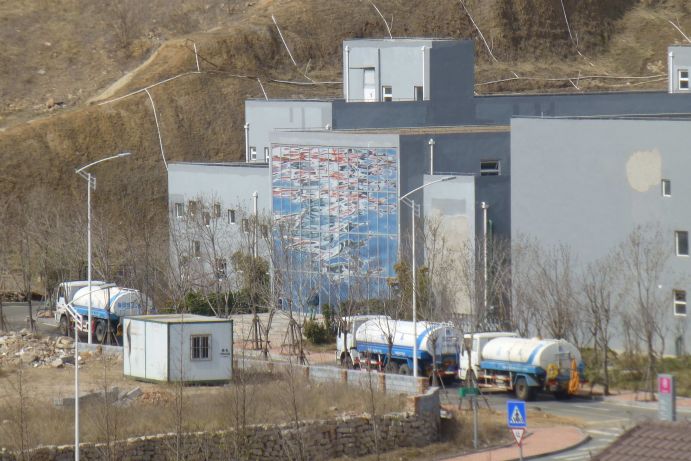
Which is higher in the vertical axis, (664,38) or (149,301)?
(664,38)

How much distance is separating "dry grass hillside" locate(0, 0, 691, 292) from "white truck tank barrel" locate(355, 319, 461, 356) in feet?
107

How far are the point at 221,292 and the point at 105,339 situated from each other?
619 centimetres

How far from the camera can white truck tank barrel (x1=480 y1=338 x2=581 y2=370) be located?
152ft

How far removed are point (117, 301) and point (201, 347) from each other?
13984mm

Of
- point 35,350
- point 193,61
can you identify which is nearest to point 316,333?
point 35,350

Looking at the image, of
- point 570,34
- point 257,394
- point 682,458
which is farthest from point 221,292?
point 570,34

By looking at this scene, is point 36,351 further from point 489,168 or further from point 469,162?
point 489,168

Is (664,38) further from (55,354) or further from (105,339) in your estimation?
(55,354)

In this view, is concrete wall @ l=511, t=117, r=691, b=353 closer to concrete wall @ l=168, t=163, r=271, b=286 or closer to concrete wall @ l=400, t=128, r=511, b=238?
concrete wall @ l=400, t=128, r=511, b=238

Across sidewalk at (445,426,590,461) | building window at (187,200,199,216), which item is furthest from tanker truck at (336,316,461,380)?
building window at (187,200,199,216)

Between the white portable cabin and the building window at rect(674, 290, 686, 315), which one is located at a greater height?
the building window at rect(674, 290, 686, 315)

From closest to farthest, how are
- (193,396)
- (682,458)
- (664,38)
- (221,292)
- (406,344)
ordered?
1. (682,458)
2. (193,396)
3. (406,344)
4. (221,292)
5. (664,38)

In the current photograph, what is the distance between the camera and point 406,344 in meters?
49.6

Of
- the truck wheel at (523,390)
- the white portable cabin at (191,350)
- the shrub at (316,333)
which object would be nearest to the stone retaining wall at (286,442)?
the truck wheel at (523,390)
